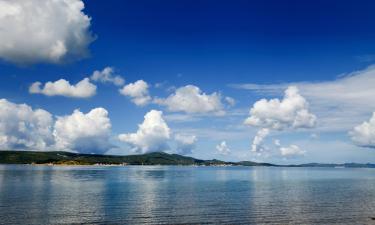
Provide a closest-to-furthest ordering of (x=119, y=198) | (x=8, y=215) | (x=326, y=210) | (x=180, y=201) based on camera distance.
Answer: (x=8, y=215), (x=326, y=210), (x=180, y=201), (x=119, y=198)

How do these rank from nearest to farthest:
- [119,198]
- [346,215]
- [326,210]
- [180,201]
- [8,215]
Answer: [8,215] < [346,215] < [326,210] < [180,201] < [119,198]

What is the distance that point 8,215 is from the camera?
2788 inches

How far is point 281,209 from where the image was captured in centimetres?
8219

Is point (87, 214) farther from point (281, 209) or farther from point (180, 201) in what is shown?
point (281, 209)

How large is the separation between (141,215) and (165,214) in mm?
4520

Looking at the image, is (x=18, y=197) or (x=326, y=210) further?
(x=18, y=197)

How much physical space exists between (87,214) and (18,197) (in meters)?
34.9

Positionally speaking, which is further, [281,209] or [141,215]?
[281,209]

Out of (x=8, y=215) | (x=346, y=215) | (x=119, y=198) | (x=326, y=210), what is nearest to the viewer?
(x=8, y=215)

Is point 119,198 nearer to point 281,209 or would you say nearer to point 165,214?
point 165,214

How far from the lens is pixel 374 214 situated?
255ft

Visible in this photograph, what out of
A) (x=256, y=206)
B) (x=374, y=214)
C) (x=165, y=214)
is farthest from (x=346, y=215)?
(x=165, y=214)

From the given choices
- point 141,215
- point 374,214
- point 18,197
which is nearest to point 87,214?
point 141,215

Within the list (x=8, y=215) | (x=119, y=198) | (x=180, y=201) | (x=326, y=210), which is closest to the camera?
(x=8, y=215)
